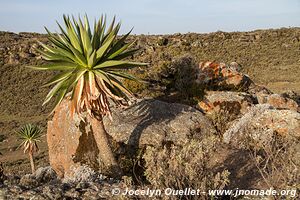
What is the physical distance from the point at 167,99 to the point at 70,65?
650cm

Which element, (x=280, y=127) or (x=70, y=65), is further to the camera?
(x=280, y=127)

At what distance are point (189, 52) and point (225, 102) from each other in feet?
104

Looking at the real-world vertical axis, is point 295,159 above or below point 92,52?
below

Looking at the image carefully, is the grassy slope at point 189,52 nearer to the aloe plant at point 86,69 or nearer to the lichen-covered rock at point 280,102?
the lichen-covered rock at point 280,102

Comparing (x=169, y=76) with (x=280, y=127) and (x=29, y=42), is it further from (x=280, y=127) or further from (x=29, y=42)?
(x=29, y=42)

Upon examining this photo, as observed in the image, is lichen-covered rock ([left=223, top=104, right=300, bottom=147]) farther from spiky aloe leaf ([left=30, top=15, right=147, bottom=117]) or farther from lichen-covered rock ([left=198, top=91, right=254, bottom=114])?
spiky aloe leaf ([left=30, top=15, right=147, bottom=117])

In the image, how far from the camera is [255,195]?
20.3ft

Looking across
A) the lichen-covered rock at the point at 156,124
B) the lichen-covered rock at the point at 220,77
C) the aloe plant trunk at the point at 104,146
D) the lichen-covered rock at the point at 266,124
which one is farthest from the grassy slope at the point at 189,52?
the aloe plant trunk at the point at 104,146

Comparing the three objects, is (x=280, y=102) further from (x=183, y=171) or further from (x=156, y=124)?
(x=183, y=171)

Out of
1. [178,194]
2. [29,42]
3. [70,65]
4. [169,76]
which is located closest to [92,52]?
[70,65]

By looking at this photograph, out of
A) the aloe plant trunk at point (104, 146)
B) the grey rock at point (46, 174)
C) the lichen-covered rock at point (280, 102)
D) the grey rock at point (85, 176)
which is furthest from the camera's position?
the lichen-covered rock at point (280, 102)

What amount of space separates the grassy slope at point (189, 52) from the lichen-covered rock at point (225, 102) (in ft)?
74.2

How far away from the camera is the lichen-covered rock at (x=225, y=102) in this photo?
42.0 feet

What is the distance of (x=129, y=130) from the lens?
1049 cm
